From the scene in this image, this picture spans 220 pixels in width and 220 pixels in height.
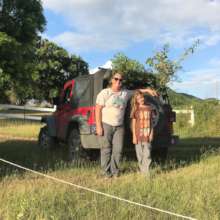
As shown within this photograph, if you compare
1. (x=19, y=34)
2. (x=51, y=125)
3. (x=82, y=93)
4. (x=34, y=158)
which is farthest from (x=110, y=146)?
(x=19, y=34)

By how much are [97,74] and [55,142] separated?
3903 mm

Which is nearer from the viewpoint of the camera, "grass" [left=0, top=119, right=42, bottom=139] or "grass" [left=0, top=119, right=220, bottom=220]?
"grass" [left=0, top=119, right=220, bottom=220]

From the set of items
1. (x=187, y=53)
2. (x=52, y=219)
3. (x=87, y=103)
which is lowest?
(x=52, y=219)

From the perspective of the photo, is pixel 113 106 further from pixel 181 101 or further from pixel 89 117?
pixel 181 101

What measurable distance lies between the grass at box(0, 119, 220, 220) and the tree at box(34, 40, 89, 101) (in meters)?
49.2

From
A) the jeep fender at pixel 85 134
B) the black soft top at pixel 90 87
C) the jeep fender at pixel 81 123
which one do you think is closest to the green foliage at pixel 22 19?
the black soft top at pixel 90 87

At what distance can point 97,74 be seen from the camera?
1025 cm

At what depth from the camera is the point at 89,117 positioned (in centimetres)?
1005

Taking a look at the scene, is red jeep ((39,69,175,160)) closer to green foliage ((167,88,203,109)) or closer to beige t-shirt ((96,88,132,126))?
beige t-shirt ((96,88,132,126))

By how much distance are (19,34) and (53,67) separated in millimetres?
46132

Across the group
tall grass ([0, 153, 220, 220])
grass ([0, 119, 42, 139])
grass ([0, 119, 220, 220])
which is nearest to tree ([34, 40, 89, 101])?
grass ([0, 119, 42, 139])

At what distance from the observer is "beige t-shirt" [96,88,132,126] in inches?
334

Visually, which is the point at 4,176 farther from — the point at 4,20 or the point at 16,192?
the point at 4,20

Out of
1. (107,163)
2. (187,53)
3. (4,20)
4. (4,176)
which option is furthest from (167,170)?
(187,53)
